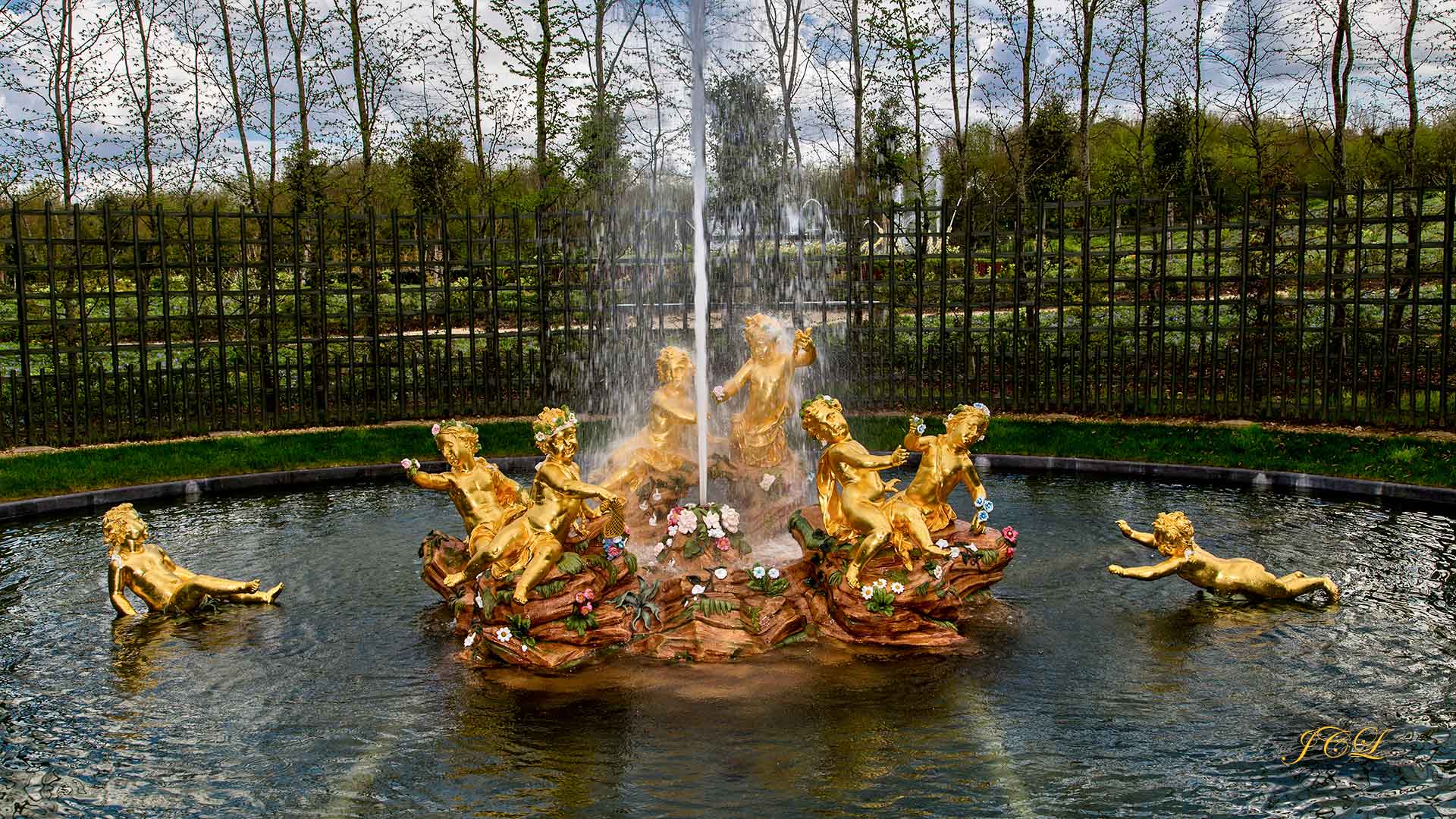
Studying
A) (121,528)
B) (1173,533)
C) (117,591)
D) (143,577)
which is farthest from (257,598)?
(1173,533)

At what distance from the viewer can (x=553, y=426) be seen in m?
7.15

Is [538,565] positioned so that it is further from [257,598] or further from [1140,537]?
[1140,537]

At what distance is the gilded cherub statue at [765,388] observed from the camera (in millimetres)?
9242

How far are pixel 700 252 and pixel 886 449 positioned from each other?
5.90 m

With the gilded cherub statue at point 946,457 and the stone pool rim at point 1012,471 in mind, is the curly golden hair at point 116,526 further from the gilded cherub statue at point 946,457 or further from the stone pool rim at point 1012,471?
the gilded cherub statue at point 946,457

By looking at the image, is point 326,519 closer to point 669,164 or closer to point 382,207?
point 669,164

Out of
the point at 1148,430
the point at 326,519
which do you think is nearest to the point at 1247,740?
the point at 326,519

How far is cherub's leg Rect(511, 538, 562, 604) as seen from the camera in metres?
6.75

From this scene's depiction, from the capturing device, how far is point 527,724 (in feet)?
19.4

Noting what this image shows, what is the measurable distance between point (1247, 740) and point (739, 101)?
2057 cm

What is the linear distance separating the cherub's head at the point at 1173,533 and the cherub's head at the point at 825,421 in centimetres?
240

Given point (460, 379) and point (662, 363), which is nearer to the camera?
point (662, 363)

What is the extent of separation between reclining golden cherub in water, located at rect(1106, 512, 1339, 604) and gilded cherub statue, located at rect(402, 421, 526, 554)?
14.4ft

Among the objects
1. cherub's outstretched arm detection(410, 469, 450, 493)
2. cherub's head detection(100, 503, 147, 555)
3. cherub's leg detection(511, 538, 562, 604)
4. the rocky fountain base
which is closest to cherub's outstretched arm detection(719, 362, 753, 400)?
the rocky fountain base
